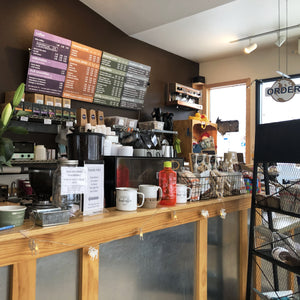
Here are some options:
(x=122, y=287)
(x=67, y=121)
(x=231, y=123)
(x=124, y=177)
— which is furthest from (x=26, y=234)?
(x=231, y=123)

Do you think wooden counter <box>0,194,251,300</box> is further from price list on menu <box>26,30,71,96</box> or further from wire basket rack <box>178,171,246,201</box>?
price list on menu <box>26,30,71,96</box>

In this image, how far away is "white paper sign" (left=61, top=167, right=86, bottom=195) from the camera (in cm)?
129

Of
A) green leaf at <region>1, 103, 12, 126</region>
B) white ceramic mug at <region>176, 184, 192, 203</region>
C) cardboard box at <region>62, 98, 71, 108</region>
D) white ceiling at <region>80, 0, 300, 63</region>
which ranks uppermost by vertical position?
white ceiling at <region>80, 0, 300, 63</region>

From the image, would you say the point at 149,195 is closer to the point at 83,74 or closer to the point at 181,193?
the point at 181,193

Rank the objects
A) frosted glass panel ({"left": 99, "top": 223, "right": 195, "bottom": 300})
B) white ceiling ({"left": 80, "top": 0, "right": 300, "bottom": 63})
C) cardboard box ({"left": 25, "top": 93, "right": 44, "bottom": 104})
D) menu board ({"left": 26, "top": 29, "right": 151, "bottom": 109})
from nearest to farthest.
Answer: frosted glass panel ({"left": 99, "top": 223, "right": 195, "bottom": 300})
cardboard box ({"left": 25, "top": 93, "right": 44, "bottom": 104})
menu board ({"left": 26, "top": 29, "right": 151, "bottom": 109})
white ceiling ({"left": 80, "top": 0, "right": 300, "bottom": 63})

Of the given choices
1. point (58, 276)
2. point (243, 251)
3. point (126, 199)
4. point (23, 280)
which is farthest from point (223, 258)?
point (23, 280)

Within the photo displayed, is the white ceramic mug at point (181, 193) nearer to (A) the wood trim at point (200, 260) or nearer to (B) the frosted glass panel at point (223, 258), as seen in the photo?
(A) the wood trim at point (200, 260)

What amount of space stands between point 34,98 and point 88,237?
2.54m

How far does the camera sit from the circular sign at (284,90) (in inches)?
163

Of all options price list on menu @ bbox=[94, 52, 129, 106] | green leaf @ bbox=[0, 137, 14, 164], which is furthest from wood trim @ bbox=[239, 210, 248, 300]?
price list on menu @ bbox=[94, 52, 129, 106]

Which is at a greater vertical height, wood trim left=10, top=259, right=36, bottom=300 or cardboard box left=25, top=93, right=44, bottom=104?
cardboard box left=25, top=93, right=44, bottom=104

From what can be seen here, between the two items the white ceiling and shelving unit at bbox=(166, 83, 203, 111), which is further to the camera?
shelving unit at bbox=(166, 83, 203, 111)

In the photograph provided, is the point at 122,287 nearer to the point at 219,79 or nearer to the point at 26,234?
the point at 26,234

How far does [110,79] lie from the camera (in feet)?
14.6
